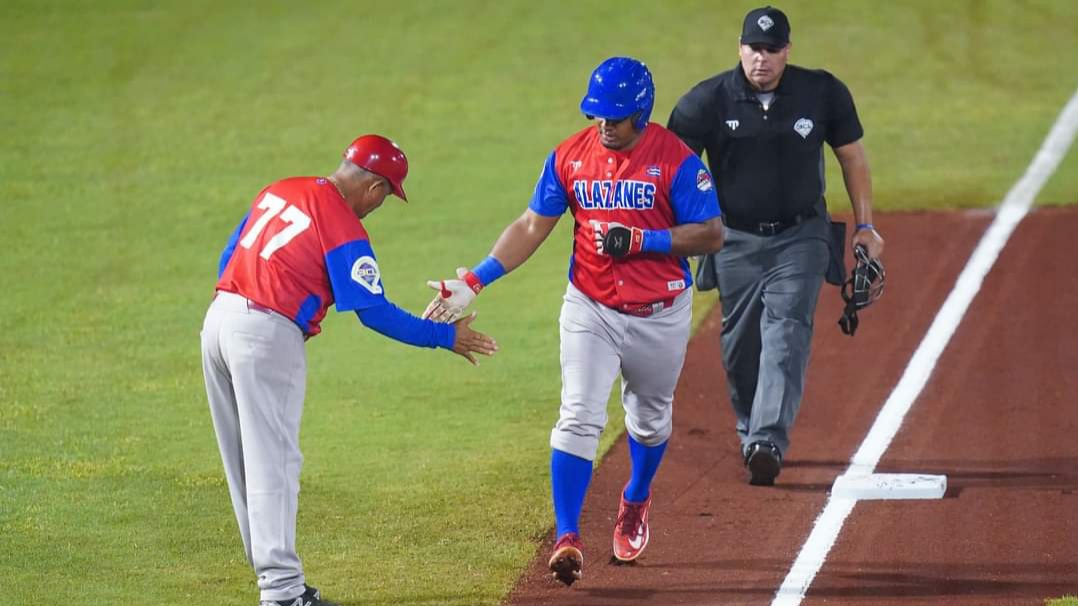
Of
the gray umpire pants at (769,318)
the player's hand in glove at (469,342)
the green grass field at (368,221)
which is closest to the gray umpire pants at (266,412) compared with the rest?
the green grass field at (368,221)

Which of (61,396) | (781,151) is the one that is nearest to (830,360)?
(781,151)

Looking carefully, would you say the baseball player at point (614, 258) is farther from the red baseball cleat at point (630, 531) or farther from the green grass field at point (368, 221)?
the green grass field at point (368, 221)

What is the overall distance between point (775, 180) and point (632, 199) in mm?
1729

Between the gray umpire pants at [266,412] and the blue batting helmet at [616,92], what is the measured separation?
63.9 inches

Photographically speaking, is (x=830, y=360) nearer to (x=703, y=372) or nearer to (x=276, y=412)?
(x=703, y=372)

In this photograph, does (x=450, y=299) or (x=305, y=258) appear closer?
(x=305, y=258)

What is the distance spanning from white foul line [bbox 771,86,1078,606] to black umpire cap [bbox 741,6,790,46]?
92.6 inches

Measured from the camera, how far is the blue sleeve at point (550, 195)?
7.30 m

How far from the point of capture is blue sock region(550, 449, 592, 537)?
7.03 metres

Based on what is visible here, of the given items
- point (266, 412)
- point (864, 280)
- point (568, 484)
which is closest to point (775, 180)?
point (864, 280)

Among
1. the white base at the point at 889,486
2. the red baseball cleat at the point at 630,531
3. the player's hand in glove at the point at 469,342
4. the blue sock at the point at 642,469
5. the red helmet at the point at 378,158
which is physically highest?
the red helmet at the point at 378,158

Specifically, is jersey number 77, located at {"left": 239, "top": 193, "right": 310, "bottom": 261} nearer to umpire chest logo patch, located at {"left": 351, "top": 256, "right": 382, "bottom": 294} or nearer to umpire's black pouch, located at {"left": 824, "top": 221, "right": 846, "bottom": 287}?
umpire chest logo patch, located at {"left": 351, "top": 256, "right": 382, "bottom": 294}

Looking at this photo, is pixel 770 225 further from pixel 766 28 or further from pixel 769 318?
pixel 766 28

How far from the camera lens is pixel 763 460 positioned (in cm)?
826
